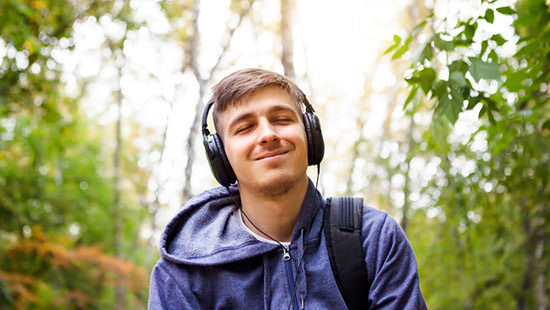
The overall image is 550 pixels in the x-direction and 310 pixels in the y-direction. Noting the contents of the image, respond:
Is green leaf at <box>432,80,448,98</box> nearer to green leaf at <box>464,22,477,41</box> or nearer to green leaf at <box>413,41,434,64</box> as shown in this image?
green leaf at <box>413,41,434,64</box>

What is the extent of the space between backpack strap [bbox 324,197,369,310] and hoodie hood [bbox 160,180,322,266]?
10 cm

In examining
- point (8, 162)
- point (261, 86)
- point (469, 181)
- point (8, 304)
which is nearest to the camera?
point (261, 86)

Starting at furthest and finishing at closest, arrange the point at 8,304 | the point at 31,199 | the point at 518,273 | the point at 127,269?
the point at 127,269 → the point at 31,199 → the point at 518,273 → the point at 8,304

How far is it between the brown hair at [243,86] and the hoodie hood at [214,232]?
12.6 inches

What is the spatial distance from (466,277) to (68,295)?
27.2 ft

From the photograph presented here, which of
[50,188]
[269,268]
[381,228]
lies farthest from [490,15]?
[50,188]

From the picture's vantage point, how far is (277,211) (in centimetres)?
219

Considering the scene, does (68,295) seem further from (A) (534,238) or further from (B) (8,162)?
(A) (534,238)

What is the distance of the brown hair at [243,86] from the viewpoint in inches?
85.0

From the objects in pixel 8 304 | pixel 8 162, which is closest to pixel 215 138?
pixel 8 304

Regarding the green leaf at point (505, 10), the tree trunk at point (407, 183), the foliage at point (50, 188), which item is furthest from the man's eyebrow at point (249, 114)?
the tree trunk at point (407, 183)

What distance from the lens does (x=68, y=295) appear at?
39.0ft

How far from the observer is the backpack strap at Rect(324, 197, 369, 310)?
199 centimetres

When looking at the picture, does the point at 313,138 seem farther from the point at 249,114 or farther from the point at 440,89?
the point at 440,89
